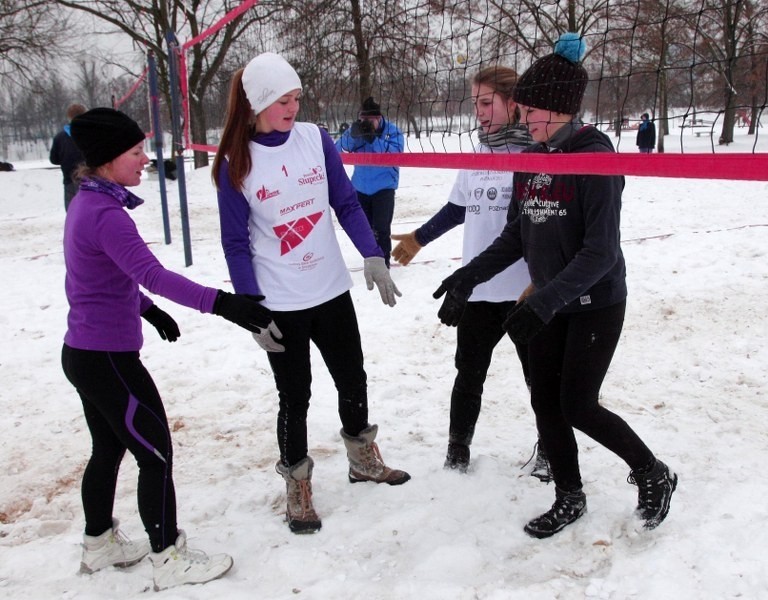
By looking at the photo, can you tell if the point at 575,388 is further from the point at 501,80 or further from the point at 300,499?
the point at 501,80

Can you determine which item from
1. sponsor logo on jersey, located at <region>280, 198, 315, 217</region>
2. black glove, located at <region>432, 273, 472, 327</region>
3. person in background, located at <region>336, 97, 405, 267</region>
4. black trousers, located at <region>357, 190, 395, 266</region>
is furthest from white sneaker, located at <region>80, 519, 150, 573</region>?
black trousers, located at <region>357, 190, 395, 266</region>

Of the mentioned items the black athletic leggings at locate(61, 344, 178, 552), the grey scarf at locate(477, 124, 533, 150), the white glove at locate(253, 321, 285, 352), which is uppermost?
the grey scarf at locate(477, 124, 533, 150)

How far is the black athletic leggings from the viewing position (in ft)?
7.14

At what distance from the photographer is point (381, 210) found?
6324 mm

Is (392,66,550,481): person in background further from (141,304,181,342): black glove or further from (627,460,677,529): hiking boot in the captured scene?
(141,304,181,342): black glove

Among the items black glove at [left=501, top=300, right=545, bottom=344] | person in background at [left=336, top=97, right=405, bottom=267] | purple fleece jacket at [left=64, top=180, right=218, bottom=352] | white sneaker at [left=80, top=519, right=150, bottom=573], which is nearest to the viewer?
purple fleece jacket at [left=64, top=180, right=218, bottom=352]

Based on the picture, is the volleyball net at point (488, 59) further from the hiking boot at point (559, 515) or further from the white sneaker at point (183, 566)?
the white sneaker at point (183, 566)

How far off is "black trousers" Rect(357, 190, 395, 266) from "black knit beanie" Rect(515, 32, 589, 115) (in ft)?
13.1

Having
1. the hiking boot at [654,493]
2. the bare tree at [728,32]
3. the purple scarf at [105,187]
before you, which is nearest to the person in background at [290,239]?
the purple scarf at [105,187]

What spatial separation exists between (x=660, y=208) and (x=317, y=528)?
8.21m

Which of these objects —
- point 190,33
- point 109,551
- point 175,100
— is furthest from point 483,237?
point 190,33

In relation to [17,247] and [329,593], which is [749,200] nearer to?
[329,593]

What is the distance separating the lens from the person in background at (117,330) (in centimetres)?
206

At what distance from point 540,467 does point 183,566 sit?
1584 millimetres
